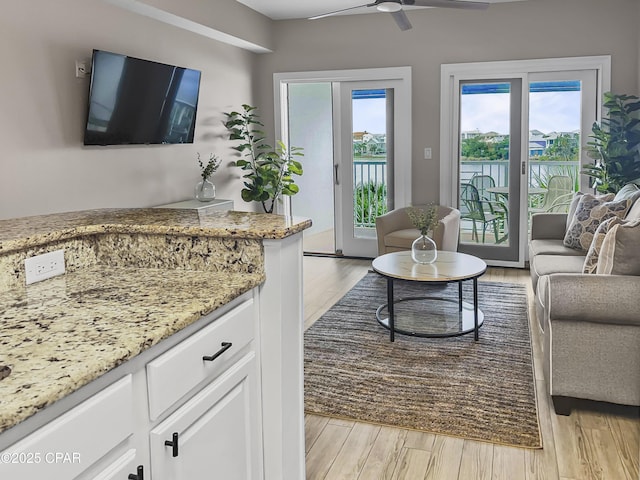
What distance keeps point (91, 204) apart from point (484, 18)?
3.92 metres

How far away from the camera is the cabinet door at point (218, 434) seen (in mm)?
1375

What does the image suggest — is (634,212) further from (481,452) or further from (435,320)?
(481,452)

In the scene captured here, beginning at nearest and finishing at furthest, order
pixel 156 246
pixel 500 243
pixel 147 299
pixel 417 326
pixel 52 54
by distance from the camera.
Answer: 1. pixel 147 299
2. pixel 156 246
3. pixel 52 54
4. pixel 417 326
5. pixel 500 243

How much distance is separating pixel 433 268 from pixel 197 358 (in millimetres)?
2652

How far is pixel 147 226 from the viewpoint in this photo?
1914 mm

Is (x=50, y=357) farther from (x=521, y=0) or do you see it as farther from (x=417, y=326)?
(x=521, y=0)

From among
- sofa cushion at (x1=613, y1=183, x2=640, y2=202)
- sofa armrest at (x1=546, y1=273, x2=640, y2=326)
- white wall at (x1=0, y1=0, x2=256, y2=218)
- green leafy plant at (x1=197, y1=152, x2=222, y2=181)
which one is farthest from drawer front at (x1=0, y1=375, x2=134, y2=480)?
green leafy plant at (x1=197, y1=152, x2=222, y2=181)

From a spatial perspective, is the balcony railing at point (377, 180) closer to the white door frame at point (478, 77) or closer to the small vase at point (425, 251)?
the white door frame at point (478, 77)

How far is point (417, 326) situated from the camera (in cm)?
405

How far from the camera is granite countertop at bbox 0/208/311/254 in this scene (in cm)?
176

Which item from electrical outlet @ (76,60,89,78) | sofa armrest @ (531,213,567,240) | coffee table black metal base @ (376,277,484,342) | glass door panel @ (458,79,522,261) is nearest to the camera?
coffee table black metal base @ (376,277,484,342)

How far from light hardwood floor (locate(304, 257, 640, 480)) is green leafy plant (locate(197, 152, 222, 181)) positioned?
3074mm

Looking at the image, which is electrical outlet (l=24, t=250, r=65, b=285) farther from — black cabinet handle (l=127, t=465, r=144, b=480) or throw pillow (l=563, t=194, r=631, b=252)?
throw pillow (l=563, t=194, r=631, b=252)

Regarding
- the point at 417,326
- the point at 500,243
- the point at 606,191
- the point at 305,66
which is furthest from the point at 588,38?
the point at 417,326
